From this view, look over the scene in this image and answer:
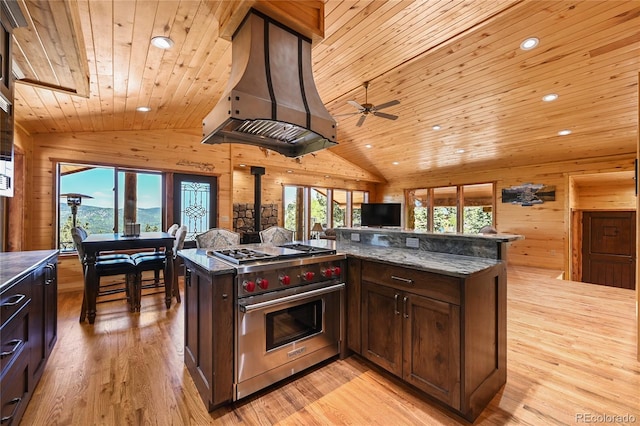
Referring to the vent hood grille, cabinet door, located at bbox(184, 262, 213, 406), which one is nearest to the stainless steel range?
cabinet door, located at bbox(184, 262, 213, 406)

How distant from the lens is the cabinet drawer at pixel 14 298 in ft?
4.35

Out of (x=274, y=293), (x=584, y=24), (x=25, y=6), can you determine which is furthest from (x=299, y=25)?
(x=584, y=24)

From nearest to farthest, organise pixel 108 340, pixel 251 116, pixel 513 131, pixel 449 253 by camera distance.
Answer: pixel 251 116, pixel 449 253, pixel 108 340, pixel 513 131

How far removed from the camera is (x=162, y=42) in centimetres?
225

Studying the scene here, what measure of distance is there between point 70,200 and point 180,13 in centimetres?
372

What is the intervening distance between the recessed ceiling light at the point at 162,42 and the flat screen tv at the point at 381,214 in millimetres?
6772

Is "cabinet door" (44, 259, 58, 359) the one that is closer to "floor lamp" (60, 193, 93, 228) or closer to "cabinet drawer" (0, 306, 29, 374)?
"cabinet drawer" (0, 306, 29, 374)

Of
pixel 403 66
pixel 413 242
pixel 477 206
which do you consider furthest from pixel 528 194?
pixel 413 242

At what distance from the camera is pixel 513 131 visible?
5086 millimetres

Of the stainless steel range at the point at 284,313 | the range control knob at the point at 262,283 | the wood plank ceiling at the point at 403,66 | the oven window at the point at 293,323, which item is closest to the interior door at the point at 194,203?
the wood plank ceiling at the point at 403,66

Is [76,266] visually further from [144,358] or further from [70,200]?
[144,358]

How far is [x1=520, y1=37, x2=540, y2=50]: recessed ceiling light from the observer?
9.82 ft

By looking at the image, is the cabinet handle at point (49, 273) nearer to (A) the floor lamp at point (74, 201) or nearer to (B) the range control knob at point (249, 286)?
(B) the range control knob at point (249, 286)

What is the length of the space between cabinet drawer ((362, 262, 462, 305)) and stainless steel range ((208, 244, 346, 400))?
303mm
